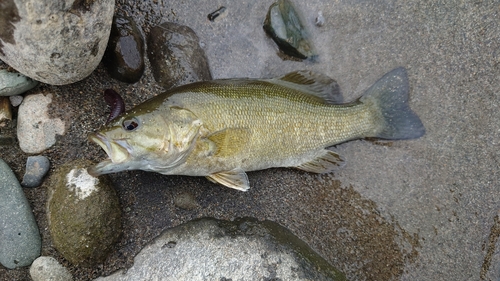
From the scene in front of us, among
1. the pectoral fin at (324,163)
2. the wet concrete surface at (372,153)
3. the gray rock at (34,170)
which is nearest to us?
the gray rock at (34,170)

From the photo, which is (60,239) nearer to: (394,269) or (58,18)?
(58,18)

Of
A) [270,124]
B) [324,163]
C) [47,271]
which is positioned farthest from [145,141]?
[324,163]

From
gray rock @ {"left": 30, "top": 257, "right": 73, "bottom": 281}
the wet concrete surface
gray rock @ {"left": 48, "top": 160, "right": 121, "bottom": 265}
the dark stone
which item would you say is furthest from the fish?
gray rock @ {"left": 30, "top": 257, "right": 73, "bottom": 281}

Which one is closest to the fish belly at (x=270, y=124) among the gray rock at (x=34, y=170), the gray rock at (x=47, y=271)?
the gray rock at (x=34, y=170)

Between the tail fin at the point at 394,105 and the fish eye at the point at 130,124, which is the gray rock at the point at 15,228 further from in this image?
the tail fin at the point at 394,105

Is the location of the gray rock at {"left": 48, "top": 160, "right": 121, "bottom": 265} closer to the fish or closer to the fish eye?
the fish

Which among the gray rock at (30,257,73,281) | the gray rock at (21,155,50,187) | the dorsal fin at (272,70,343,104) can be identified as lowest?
the gray rock at (30,257,73,281)
